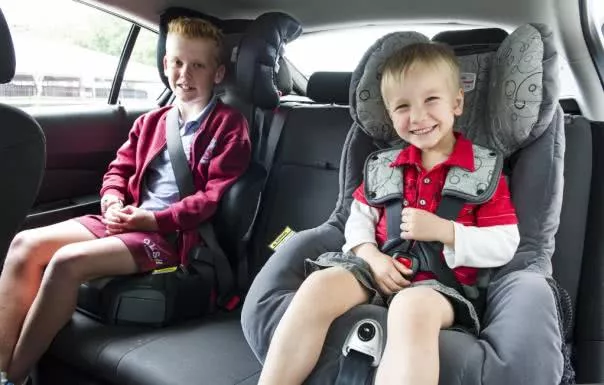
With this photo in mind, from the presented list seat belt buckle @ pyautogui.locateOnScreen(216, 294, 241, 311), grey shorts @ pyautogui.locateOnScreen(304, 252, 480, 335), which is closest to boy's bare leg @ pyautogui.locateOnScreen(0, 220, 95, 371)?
seat belt buckle @ pyautogui.locateOnScreen(216, 294, 241, 311)

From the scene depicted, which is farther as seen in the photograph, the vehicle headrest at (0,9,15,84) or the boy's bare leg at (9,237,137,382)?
the boy's bare leg at (9,237,137,382)

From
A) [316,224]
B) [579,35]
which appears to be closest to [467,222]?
[316,224]

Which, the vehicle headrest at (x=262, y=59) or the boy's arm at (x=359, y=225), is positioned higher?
the vehicle headrest at (x=262, y=59)

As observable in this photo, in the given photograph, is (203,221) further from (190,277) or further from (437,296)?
(437,296)

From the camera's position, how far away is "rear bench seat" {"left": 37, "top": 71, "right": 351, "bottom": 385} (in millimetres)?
1725

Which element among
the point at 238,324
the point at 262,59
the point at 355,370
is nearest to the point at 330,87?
the point at 262,59

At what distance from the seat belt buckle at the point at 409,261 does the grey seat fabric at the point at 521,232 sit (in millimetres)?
194

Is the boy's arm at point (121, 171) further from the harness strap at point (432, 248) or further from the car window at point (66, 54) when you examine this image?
the harness strap at point (432, 248)

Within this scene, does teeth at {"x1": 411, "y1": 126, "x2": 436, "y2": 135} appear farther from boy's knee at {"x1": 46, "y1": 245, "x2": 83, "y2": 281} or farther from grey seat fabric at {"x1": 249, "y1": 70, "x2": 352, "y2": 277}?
boy's knee at {"x1": 46, "y1": 245, "x2": 83, "y2": 281}

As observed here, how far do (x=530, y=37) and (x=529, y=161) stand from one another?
34 centimetres

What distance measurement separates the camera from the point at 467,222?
5.48ft

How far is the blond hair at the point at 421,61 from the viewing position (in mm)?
1661

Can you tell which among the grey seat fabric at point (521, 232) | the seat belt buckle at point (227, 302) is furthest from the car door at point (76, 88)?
the grey seat fabric at point (521, 232)

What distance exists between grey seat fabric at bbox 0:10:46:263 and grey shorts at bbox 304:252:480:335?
2.36 ft
